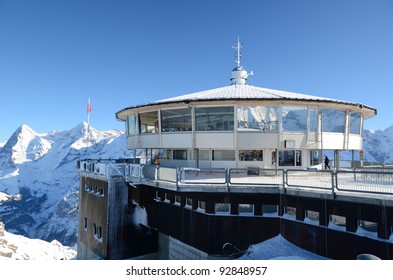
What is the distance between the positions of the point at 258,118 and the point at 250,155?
2.39 m

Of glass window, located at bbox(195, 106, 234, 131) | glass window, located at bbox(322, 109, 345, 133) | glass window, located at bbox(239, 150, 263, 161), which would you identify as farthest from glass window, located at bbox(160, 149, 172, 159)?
glass window, located at bbox(322, 109, 345, 133)

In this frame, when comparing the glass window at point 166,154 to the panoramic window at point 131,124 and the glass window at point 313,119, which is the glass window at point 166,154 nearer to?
the panoramic window at point 131,124

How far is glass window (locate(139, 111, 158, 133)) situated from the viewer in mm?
20041

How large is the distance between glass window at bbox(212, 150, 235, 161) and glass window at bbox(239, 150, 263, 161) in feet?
1.86

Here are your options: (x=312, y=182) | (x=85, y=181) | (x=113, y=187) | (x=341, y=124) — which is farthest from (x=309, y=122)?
(x=85, y=181)

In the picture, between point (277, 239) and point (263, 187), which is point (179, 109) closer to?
point (263, 187)

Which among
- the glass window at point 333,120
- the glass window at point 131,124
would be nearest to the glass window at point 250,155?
the glass window at point 333,120

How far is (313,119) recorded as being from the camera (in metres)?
17.4

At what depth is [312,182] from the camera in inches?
456

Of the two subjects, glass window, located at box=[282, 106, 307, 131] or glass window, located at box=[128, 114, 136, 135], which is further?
glass window, located at box=[128, 114, 136, 135]

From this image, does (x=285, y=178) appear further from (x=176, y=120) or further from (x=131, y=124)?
(x=131, y=124)

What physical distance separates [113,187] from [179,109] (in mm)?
6519

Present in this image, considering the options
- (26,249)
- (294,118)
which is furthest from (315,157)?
(26,249)

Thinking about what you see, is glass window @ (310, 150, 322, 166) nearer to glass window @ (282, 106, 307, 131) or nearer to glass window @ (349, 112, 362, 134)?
glass window @ (282, 106, 307, 131)
